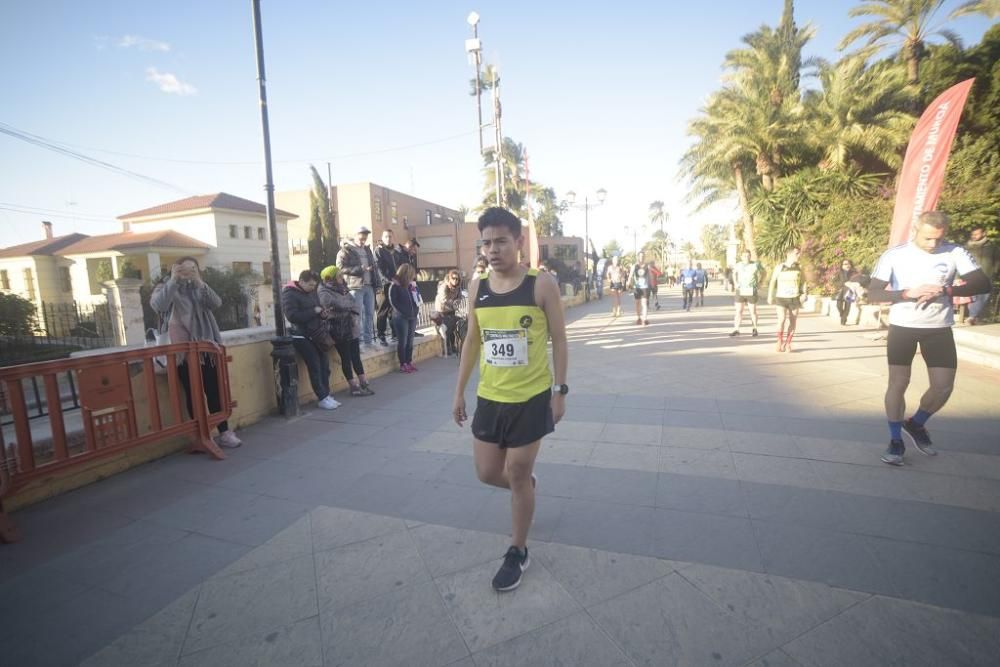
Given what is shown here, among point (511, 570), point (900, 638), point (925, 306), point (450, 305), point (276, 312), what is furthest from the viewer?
point (450, 305)

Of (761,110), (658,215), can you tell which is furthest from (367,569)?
(658,215)

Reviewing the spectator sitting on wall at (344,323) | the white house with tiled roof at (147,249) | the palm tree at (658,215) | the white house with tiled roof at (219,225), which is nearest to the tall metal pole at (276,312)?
the spectator sitting on wall at (344,323)

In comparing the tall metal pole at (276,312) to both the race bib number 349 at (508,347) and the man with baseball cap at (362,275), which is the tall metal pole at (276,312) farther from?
the race bib number 349 at (508,347)

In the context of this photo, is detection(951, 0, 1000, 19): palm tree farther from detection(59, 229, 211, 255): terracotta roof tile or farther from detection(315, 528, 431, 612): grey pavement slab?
detection(59, 229, 211, 255): terracotta roof tile

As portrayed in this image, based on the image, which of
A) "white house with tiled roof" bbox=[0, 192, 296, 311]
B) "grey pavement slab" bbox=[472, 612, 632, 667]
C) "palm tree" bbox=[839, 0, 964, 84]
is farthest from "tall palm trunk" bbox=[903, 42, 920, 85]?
"white house with tiled roof" bbox=[0, 192, 296, 311]

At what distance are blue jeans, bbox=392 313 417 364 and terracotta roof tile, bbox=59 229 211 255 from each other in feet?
94.3

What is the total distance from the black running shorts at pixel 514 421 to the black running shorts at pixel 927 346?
10.1 ft

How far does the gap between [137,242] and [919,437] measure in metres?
37.1

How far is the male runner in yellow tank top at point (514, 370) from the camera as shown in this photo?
8.00 ft

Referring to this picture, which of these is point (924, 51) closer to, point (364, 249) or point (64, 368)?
point (364, 249)

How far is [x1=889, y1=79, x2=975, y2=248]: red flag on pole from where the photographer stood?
782 cm

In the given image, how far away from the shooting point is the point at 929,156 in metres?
8.05

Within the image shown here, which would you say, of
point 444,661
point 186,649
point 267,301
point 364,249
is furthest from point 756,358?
point 267,301

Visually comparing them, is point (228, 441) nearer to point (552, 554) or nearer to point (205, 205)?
point (552, 554)
